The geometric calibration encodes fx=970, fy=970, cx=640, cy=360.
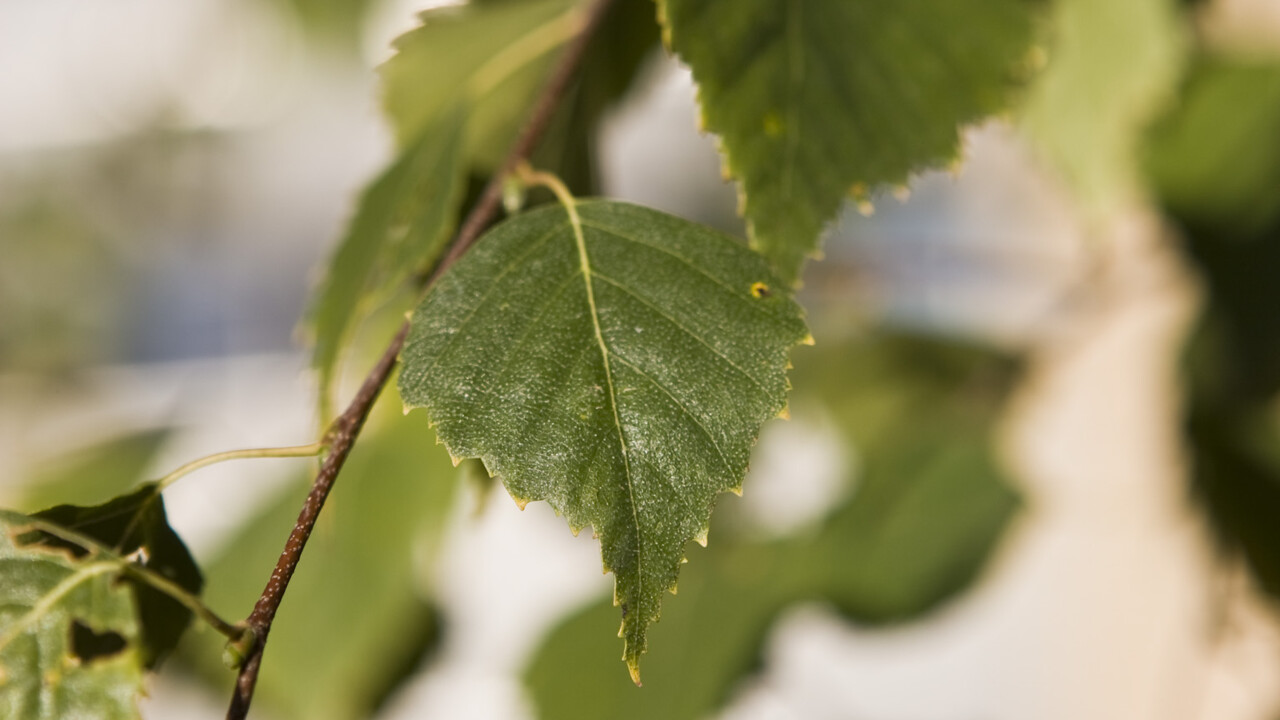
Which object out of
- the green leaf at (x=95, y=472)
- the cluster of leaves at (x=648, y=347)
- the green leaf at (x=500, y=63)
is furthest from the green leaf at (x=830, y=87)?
the green leaf at (x=95, y=472)

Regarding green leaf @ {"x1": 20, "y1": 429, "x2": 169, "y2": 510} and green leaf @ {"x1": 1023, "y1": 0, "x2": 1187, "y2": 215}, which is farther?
green leaf @ {"x1": 20, "y1": 429, "x2": 169, "y2": 510}

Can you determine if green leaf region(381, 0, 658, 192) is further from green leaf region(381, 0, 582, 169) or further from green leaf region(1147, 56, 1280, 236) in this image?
green leaf region(1147, 56, 1280, 236)

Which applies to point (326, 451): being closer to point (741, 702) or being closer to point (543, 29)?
point (543, 29)

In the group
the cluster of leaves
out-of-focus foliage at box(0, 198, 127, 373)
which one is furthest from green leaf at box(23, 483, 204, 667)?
out-of-focus foliage at box(0, 198, 127, 373)

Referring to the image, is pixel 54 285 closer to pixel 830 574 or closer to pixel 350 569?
pixel 350 569

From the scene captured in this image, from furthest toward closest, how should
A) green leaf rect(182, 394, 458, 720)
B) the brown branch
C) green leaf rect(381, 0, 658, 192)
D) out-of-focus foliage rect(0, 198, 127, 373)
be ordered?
out-of-focus foliage rect(0, 198, 127, 373), green leaf rect(182, 394, 458, 720), green leaf rect(381, 0, 658, 192), the brown branch

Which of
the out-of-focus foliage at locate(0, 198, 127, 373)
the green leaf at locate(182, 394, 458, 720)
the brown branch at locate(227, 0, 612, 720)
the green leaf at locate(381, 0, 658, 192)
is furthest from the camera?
the out-of-focus foliage at locate(0, 198, 127, 373)

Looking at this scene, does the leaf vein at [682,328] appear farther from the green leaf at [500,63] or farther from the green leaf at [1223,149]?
the green leaf at [1223,149]
